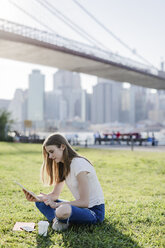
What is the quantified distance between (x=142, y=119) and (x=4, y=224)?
2452 inches

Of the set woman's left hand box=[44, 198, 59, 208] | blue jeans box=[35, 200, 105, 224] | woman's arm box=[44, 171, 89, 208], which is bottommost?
blue jeans box=[35, 200, 105, 224]

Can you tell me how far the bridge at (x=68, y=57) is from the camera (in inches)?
799

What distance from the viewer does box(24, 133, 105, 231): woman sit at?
8.70ft

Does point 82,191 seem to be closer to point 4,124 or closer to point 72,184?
point 72,184

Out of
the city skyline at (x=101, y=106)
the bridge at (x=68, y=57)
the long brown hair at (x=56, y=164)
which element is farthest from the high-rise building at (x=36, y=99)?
the long brown hair at (x=56, y=164)

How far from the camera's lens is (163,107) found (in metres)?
65.6

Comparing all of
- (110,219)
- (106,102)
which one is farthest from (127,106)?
(110,219)

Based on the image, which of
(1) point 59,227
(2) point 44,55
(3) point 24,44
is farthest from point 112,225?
(2) point 44,55

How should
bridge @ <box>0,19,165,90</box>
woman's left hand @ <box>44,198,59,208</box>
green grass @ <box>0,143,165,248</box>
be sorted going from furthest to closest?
bridge @ <box>0,19,165,90</box>
woman's left hand @ <box>44,198,59,208</box>
green grass @ <box>0,143,165,248</box>

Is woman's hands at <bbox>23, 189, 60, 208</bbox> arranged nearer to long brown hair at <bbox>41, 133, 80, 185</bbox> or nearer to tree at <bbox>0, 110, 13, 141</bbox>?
long brown hair at <bbox>41, 133, 80, 185</bbox>

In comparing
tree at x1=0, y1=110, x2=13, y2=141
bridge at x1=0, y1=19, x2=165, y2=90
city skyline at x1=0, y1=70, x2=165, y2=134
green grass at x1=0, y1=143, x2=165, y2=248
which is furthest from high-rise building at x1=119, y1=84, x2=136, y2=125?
green grass at x1=0, y1=143, x2=165, y2=248

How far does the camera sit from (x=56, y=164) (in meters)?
2.86

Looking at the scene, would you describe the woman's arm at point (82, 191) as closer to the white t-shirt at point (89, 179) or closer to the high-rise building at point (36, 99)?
the white t-shirt at point (89, 179)

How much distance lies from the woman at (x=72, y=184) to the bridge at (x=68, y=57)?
17.9m
